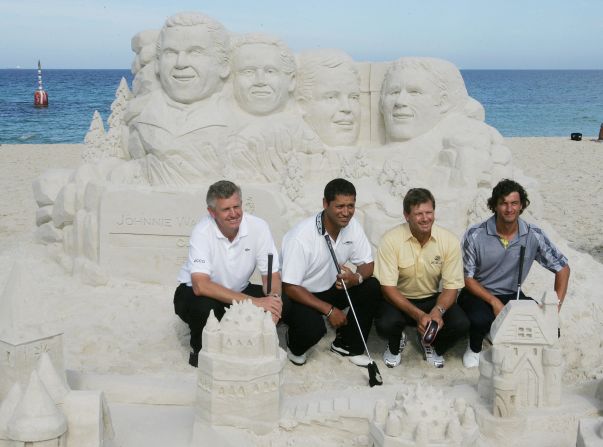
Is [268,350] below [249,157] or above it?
below

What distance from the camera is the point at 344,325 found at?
4.55 m

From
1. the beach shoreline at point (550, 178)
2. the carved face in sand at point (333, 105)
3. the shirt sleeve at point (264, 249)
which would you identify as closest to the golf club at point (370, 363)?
the shirt sleeve at point (264, 249)

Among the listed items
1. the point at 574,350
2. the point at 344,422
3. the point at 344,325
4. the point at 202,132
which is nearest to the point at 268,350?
the point at 344,422

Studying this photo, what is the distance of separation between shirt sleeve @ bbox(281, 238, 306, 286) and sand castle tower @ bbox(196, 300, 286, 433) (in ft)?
3.12

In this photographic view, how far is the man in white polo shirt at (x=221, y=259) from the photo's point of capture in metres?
4.09

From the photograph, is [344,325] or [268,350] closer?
Answer: [268,350]

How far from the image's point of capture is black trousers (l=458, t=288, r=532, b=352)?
4438 millimetres

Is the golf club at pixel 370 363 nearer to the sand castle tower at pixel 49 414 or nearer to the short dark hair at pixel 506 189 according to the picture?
the short dark hair at pixel 506 189

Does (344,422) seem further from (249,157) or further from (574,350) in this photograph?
(249,157)

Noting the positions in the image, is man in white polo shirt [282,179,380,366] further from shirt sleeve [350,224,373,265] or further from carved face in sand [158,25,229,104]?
carved face in sand [158,25,229,104]

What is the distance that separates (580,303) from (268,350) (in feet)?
9.93

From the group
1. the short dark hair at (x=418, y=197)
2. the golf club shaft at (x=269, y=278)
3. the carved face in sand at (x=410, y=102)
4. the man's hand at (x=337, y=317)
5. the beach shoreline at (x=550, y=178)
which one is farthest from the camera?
→ the beach shoreline at (x=550, y=178)

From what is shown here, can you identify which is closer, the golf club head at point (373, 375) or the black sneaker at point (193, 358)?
the golf club head at point (373, 375)

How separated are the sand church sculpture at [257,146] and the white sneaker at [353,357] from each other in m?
1.31
